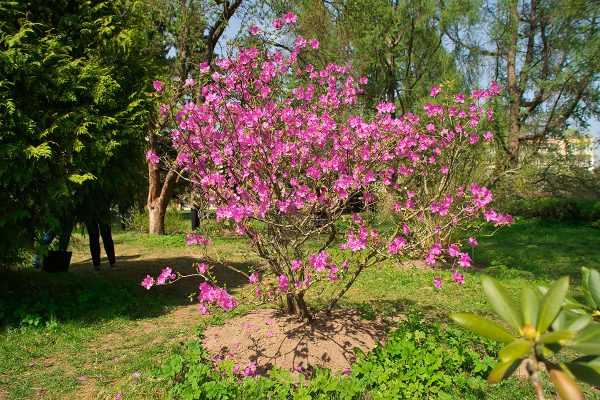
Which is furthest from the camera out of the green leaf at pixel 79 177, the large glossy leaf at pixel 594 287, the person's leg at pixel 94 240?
the person's leg at pixel 94 240

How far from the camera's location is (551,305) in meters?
1.06

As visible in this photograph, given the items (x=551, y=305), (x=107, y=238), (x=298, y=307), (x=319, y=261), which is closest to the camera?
(x=551, y=305)

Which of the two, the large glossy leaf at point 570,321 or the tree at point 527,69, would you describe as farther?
the tree at point 527,69

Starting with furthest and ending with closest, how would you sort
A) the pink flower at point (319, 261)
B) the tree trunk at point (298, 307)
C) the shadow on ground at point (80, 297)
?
1. the shadow on ground at point (80, 297)
2. the tree trunk at point (298, 307)
3. the pink flower at point (319, 261)

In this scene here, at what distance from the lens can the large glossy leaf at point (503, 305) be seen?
1.09m

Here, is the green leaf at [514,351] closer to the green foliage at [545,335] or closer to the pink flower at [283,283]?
the green foliage at [545,335]

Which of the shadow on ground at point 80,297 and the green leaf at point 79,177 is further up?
the green leaf at point 79,177

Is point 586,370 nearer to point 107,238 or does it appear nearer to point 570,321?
point 570,321

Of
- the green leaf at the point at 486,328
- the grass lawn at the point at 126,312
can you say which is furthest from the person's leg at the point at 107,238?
the green leaf at the point at 486,328

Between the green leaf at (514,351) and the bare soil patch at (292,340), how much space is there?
9.75 ft

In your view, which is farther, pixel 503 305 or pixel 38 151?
pixel 38 151

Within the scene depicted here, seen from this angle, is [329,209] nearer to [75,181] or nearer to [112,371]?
[112,371]

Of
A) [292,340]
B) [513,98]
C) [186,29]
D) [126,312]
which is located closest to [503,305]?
[292,340]

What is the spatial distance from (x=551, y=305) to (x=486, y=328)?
169 millimetres
